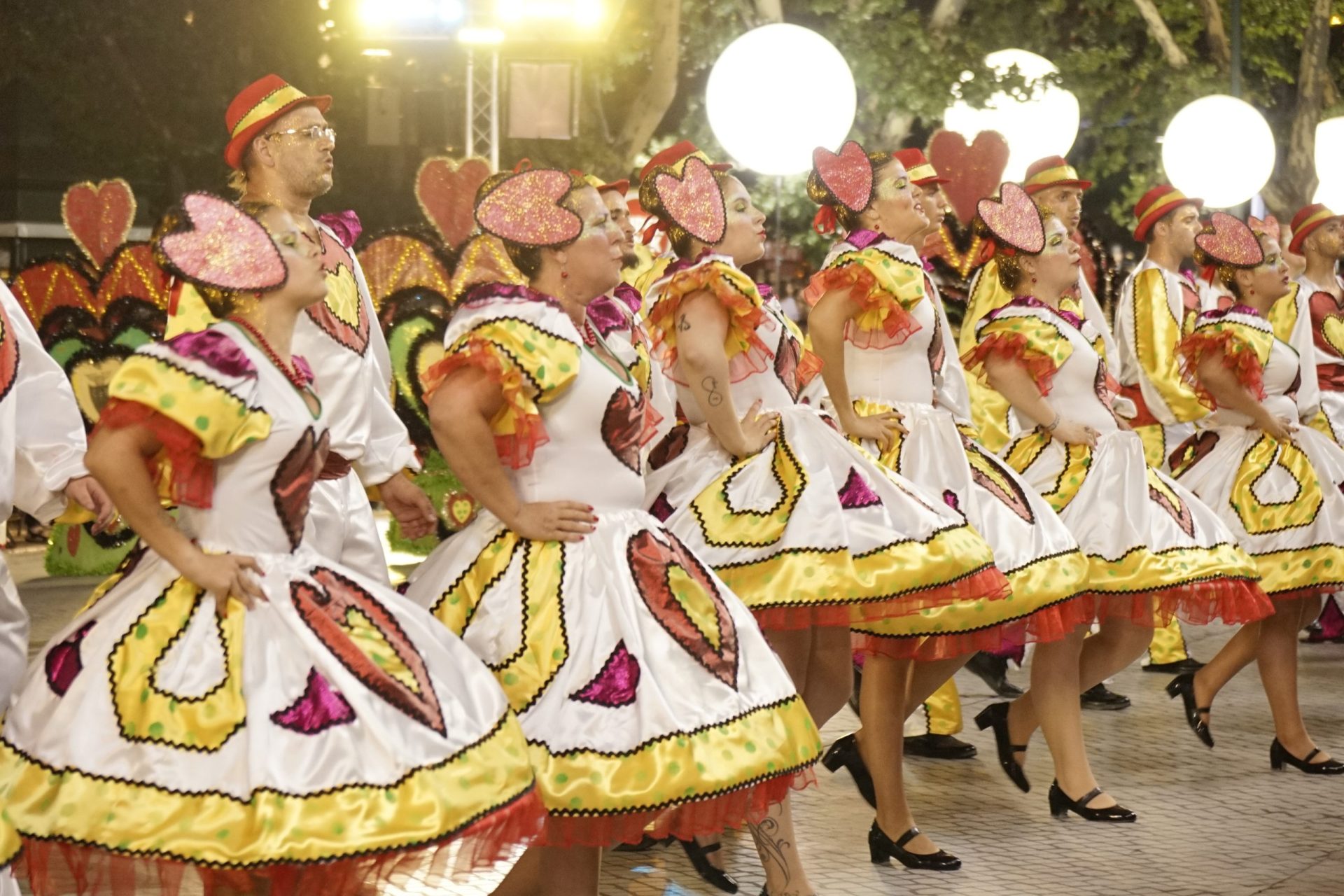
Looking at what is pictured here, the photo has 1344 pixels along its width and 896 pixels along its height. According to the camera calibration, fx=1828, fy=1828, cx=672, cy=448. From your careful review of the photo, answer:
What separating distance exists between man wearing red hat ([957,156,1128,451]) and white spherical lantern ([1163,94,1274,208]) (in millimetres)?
3701

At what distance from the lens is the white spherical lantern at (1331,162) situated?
11.4 m

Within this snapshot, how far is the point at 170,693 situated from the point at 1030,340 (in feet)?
11.0

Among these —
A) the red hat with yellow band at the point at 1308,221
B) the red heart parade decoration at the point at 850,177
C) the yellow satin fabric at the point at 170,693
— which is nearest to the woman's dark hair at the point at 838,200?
the red heart parade decoration at the point at 850,177

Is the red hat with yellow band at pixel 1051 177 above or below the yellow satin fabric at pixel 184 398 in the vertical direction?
above

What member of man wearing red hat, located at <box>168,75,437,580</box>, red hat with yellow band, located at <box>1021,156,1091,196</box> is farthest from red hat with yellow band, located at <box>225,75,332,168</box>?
red hat with yellow band, located at <box>1021,156,1091,196</box>

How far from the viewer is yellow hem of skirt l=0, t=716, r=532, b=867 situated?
283 centimetres

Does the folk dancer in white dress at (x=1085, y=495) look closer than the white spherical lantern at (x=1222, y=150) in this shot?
Yes

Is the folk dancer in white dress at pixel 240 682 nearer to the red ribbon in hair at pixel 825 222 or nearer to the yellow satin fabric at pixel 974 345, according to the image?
the red ribbon in hair at pixel 825 222

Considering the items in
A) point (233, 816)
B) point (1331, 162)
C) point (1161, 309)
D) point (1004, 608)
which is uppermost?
point (1331, 162)

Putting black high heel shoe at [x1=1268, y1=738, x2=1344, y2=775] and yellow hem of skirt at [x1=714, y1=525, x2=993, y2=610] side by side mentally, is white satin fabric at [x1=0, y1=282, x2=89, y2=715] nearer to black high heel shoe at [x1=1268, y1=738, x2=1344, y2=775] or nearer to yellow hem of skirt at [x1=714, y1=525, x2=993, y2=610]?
yellow hem of skirt at [x1=714, y1=525, x2=993, y2=610]

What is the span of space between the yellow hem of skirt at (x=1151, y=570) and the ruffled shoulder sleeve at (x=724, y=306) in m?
1.32

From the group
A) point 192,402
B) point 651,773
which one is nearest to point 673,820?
point 651,773

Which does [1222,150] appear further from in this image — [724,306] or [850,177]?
[724,306]

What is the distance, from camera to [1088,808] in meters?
5.39
